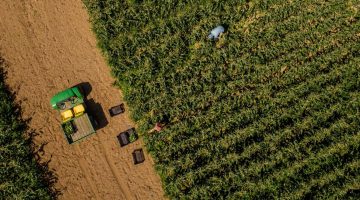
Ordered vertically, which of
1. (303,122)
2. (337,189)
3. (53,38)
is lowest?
(337,189)

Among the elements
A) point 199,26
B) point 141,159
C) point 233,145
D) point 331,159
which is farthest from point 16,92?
point 331,159

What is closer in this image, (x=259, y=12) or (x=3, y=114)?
(x=3, y=114)

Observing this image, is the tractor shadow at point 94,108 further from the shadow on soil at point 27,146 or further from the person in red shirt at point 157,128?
the shadow on soil at point 27,146

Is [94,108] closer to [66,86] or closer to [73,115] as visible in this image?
[73,115]

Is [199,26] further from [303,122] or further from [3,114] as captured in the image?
[3,114]

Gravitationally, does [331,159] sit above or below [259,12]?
below

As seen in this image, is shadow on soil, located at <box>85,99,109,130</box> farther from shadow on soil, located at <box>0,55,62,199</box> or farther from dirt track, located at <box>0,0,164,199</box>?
shadow on soil, located at <box>0,55,62,199</box>

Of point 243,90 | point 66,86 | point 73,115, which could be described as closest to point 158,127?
point 73,115
